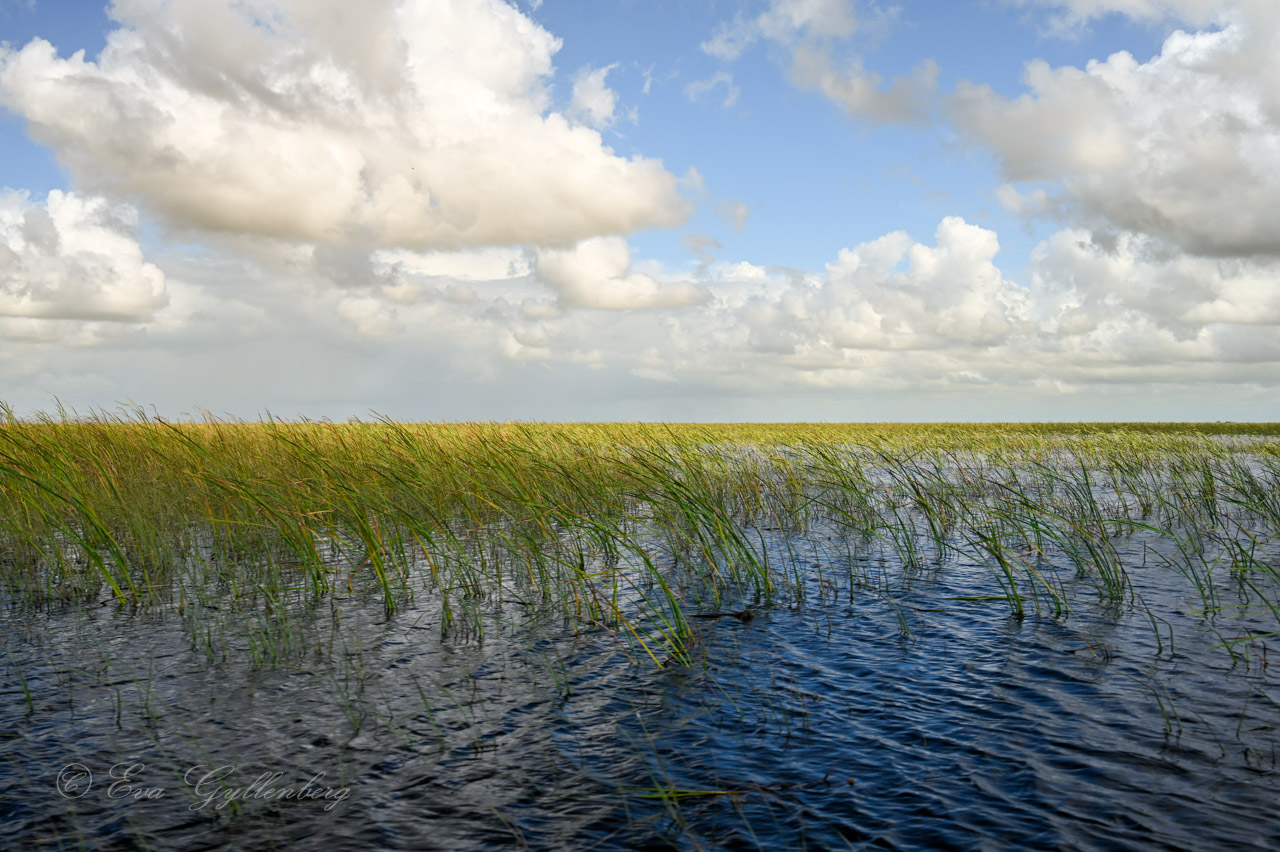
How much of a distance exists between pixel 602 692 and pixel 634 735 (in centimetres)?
67

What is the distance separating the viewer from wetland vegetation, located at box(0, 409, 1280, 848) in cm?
346

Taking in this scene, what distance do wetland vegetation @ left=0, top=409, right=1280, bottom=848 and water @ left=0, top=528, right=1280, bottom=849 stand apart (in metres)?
0.02

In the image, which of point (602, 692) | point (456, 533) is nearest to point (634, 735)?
point (602, 692)

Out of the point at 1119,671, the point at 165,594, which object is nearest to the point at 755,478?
the point at 1119,671

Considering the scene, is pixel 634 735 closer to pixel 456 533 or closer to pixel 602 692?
pixel 602 692

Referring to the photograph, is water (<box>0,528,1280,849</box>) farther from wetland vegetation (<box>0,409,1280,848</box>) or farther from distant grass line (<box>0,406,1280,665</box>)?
distant grass line (<box>0,406,1280,665</box>)

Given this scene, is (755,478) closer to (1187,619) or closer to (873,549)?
(873,549)

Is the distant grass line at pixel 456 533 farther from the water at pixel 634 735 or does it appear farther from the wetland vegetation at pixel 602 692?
the water at pixel 634 735

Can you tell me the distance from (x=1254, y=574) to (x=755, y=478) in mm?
6879

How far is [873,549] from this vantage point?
10.0 m

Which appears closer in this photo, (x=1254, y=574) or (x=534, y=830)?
(x=534, y=830)

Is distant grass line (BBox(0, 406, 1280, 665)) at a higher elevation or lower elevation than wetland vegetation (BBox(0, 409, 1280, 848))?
higher

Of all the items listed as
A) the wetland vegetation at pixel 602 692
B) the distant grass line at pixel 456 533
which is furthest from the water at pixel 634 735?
the distant grass line at pixel 456 533

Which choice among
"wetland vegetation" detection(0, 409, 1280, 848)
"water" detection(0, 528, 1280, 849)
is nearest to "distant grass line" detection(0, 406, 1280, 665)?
"wetland vegetation" detection(0, 409, 1280, 848)
